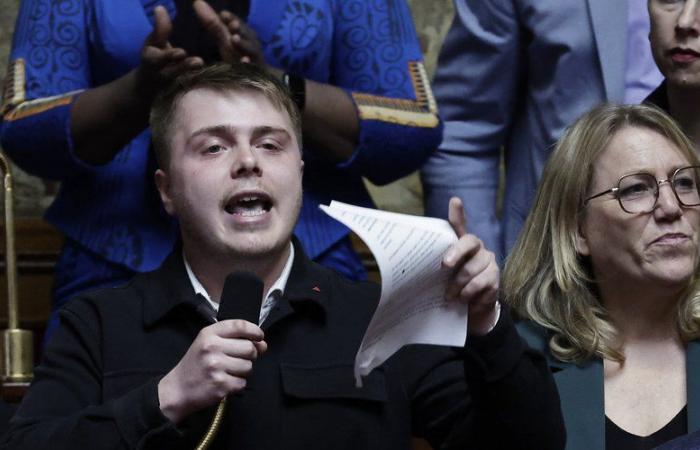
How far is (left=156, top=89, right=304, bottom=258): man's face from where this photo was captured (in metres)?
2.80

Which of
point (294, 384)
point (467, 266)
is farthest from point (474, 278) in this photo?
point (294, 384)

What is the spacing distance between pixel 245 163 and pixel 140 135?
731mm

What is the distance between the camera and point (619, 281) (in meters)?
3.23

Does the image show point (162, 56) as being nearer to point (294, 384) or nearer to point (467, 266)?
point (294, 384)

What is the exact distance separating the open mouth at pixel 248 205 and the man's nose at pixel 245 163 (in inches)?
1.7

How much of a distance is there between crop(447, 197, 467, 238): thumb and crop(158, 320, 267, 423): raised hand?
0.33 meters

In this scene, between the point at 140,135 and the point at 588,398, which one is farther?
the point at 140,135

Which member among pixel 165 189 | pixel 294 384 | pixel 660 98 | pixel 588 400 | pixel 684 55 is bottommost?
pixel 588 400

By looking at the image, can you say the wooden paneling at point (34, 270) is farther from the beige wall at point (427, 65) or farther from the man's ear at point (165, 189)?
the man's ear at point (165, 189)

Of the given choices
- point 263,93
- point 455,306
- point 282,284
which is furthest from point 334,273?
point 455,306

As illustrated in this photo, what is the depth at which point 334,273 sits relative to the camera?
9.77ft

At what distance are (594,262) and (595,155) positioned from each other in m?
0.22

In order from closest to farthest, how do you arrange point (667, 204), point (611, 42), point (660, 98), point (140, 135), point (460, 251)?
point (460, 251) → point (667, 204) → point (140, 135) → point (660, 98) → point (611, 42)

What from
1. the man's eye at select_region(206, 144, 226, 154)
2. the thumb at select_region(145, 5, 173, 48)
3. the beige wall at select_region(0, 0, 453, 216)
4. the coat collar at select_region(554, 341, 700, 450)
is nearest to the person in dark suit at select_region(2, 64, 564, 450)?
the man's eye at select_region(206, 144, 226, 154)
